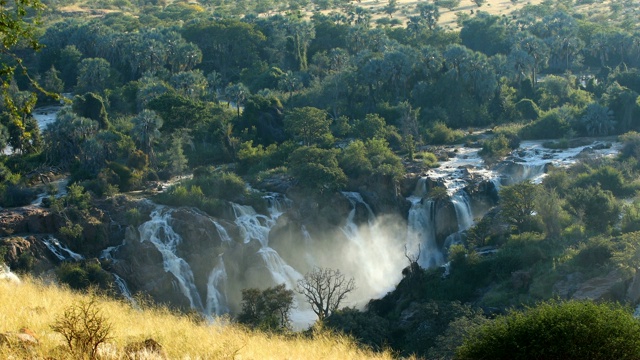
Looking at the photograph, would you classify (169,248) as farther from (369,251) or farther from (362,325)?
(362,325)

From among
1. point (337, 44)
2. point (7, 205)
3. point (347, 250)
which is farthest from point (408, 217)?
point (337, 44)

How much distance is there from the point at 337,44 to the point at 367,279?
51.6 m

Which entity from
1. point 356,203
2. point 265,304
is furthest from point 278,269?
point 265,304

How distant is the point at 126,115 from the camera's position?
256ft

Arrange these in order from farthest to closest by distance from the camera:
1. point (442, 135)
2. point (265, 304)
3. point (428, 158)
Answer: point (442, 135) < point (428, 158) < point (265, 304)

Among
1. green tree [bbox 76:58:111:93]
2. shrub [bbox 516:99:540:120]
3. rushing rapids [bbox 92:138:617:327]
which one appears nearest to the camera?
rushing rapids [bbox 92:138:617:327]

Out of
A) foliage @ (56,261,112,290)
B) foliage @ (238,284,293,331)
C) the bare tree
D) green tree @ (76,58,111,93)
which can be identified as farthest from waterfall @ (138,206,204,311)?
green tree @ (76,58,111,93)

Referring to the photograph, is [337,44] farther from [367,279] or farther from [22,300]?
[22,300]

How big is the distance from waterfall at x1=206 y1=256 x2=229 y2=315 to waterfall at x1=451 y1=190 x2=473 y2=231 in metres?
16.2

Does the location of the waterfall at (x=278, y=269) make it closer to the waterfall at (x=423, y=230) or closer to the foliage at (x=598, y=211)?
the waterfall at (x=423, y=230)

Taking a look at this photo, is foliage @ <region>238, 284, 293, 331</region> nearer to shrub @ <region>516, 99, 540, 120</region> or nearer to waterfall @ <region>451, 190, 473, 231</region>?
waterfall @ <region>451, 190, 473, 231</region>

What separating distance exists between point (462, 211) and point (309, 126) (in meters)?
15.7

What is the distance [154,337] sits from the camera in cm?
1884

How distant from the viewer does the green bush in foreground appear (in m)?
16.9
